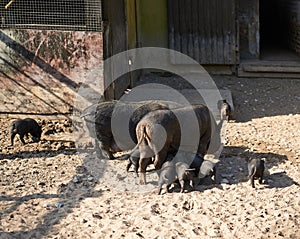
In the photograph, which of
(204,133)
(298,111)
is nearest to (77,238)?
(204,133)

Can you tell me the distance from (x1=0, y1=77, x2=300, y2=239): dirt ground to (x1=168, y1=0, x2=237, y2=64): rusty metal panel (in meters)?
3.53

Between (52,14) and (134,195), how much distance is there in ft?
12.6

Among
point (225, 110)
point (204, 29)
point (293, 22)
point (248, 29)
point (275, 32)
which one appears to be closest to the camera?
point (225, 110)

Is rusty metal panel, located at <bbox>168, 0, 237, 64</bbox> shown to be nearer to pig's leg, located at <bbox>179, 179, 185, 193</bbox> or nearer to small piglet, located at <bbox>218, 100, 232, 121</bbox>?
→ small piglet, located at <bbox>218, 100, 232, 121</bbox>

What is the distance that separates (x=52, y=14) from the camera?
9914 mm

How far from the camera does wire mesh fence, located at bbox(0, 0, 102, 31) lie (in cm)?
964

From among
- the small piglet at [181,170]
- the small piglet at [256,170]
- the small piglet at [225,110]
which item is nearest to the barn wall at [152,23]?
the small piglet at [225,110]

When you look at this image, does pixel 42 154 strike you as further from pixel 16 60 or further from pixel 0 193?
pixel 16 60

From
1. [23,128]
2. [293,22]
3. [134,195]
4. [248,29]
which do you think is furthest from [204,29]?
[134,195]

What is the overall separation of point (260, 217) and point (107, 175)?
230 cm

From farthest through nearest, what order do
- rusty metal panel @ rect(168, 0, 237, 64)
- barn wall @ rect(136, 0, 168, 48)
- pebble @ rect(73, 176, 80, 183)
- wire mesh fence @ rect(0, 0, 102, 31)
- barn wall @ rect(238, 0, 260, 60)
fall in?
barn wall @ rect(238, 0, 260, 60) < barn wall @ rect(136, 0, 168, 48) < rusty metal panel @ rect(168, 0, 237, 64) < wire mesh fence @ rect(0, 0, 102, 31) < pebble @ rect(73, 176, 80, 183)

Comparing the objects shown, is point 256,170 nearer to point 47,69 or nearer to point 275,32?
point 47,69

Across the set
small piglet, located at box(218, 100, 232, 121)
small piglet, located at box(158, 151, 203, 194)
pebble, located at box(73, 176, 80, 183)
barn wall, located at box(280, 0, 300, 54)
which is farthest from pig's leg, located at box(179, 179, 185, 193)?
barn wall, located at box(280, 0, 300, 54)

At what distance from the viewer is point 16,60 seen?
10234mm
